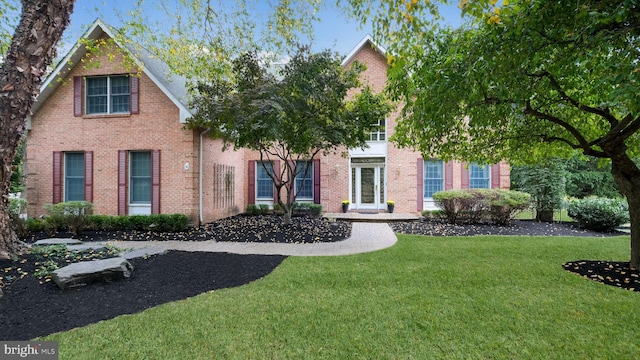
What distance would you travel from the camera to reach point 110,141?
1062 centimetres

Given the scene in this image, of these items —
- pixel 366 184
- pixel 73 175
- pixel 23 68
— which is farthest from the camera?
pixel 366 184

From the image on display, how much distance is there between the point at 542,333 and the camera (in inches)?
122

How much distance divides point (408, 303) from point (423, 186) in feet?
34.8

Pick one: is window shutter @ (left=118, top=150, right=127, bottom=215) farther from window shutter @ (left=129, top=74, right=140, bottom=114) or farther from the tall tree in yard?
the tall tree in yard

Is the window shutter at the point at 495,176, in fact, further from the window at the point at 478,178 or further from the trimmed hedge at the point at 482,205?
the trimmed hedge at the point at 482,205

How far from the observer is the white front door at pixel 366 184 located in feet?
47.4

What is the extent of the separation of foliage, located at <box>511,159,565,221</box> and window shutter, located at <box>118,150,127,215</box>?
15.0 m

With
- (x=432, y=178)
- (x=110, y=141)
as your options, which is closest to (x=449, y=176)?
(x=432, y=178)

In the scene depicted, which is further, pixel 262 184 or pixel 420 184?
pixel 262 184

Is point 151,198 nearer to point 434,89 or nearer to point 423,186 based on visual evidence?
point 434,89

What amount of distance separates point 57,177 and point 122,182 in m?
2.37

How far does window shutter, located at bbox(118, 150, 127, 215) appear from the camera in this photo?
1044cm

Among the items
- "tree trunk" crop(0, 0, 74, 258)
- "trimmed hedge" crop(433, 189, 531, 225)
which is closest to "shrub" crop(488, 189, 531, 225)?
"trimmed hedge" crop(433, 189, 531, 225)

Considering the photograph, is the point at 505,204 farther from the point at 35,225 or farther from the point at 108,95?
the point at 35,225
